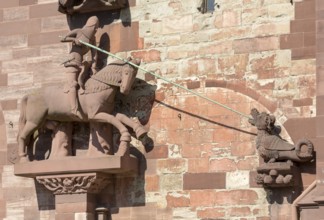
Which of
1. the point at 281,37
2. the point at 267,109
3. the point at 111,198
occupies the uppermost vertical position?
the point at 281,37

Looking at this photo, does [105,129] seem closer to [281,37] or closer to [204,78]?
[204,78]

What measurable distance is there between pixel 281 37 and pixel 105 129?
262 cm

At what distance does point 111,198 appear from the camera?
603 inches

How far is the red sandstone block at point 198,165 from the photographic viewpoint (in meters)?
14.8

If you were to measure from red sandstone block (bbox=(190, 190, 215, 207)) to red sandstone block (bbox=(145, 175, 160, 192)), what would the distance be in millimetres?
505

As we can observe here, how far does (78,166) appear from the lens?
15.1 m

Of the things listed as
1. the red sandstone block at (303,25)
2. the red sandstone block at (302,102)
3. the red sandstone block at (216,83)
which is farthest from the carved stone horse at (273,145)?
the red sandstone block at (303,25)

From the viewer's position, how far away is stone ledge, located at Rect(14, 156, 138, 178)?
14.8 meters

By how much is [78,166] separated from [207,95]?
190 centimetres

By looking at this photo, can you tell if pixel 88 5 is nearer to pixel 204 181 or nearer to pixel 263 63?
pixel 263 63

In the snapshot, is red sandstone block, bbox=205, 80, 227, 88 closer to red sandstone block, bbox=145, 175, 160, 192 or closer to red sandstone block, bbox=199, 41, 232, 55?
red sandstone block, bbox=199, 41, 232, 55

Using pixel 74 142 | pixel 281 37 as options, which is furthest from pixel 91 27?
pixel 281 37

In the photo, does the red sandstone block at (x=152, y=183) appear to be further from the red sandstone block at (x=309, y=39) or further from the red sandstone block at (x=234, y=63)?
the red sandstone block at (x=309, y=39)

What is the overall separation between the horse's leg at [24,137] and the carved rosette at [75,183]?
1.29ft
